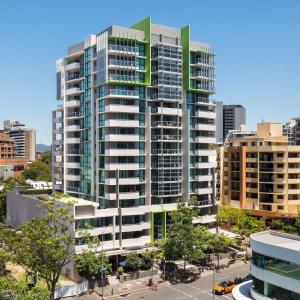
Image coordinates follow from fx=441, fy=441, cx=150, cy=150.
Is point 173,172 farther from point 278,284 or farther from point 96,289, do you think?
point 278,284

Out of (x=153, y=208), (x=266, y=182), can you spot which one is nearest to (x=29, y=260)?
(x=153, y=208)

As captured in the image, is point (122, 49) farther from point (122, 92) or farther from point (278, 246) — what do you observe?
point (278, 246)

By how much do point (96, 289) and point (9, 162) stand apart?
134m

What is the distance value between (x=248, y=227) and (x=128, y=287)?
3820cm

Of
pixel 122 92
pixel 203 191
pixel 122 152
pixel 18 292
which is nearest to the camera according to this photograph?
pixel 18 292

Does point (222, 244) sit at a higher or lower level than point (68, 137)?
lower

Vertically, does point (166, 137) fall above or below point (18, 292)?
above

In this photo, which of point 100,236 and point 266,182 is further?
point 266,182

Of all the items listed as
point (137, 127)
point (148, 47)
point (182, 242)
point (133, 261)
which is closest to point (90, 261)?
point (133, 261)

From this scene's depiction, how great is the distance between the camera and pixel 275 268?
4153 centimetres

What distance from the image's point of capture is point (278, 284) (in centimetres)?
4116

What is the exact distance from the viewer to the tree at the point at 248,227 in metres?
87.6

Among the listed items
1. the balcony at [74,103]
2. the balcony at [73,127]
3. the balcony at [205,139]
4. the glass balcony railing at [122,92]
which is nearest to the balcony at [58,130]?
the balcony at [73,127]

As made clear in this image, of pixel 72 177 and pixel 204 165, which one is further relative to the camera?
pixel 72 177
